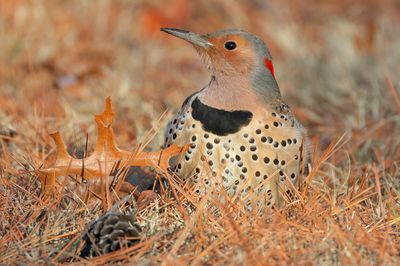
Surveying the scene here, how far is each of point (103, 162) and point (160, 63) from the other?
13.8ft

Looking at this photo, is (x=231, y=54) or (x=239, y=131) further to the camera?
(x=231, y=54)

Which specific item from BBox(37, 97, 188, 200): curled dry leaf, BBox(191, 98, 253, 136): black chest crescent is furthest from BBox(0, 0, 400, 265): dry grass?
BBox(191, 98, 253, 136): black chest crescent

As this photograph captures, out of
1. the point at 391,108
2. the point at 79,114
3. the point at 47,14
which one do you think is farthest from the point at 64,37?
the point at 391,108

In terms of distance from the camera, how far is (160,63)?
318 inches

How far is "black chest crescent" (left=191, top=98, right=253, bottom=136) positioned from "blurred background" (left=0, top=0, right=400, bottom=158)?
1104 millimetres

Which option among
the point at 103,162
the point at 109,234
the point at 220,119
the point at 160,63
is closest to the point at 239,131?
the point at 220,119

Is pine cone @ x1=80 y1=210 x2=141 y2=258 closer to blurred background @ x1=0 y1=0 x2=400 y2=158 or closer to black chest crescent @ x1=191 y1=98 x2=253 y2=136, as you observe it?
black chest crescent @ x1=191 y1=98 x2=253 y2=136

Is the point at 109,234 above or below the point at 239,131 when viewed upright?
below

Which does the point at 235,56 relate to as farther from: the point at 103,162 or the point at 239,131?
the point at 103,162

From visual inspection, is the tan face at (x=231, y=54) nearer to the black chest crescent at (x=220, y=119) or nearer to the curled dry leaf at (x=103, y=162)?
the black chest crescent at (x=220, y=119)

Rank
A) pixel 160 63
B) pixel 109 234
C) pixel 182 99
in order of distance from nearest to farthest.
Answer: pixel 109 234 → pixel 182 99 → pixel 160 63

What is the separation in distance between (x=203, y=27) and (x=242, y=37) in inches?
207

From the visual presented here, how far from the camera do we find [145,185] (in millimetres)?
4516

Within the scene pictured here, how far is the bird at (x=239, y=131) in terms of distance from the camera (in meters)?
3.92
